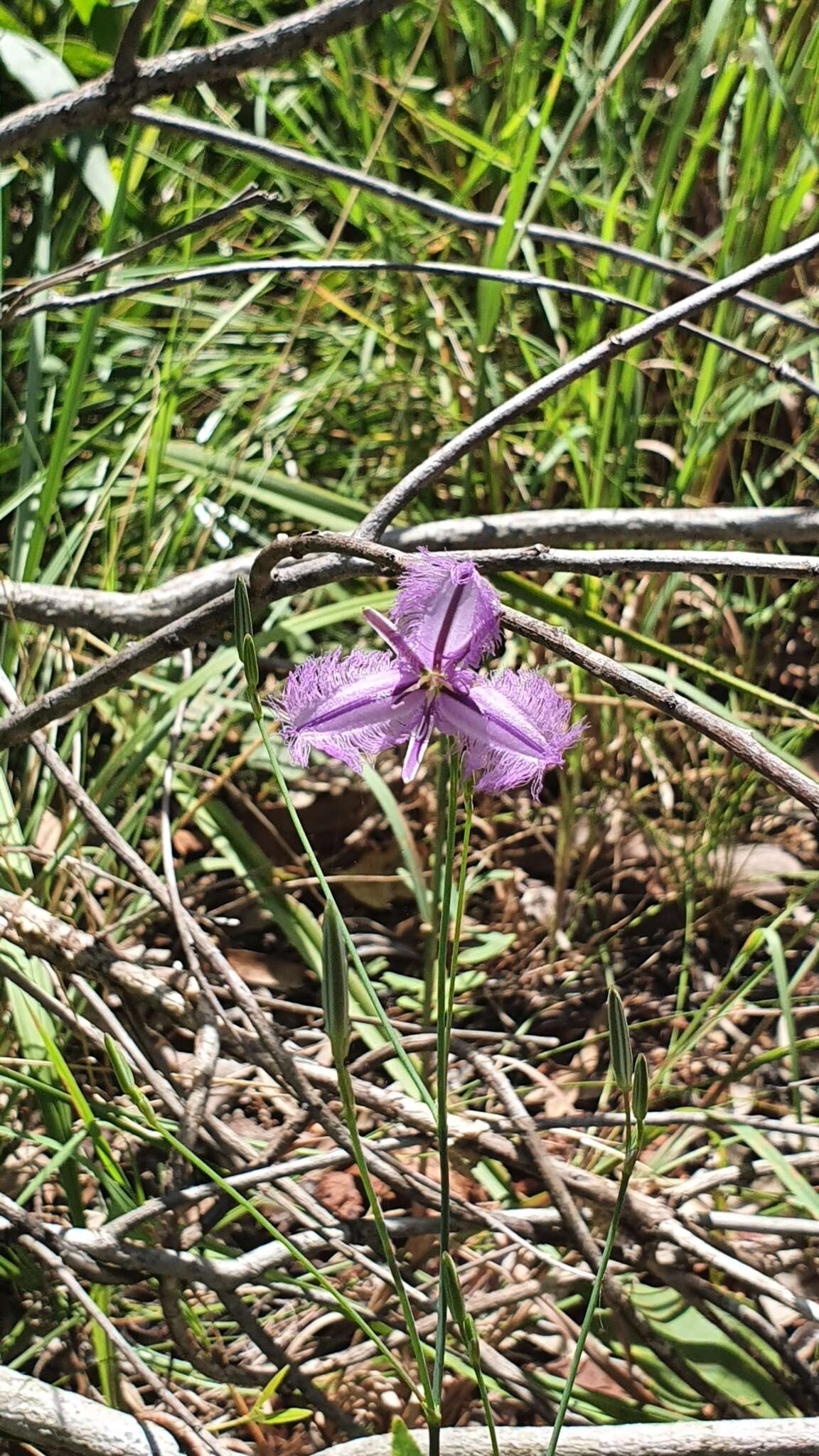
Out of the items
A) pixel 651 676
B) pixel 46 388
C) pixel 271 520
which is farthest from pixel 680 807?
pixel 46 388

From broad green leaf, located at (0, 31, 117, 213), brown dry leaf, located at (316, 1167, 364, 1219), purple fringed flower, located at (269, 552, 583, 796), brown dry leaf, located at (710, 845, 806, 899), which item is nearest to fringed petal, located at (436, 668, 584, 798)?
purple fringed flower, located at (269, 552, 583, 796)

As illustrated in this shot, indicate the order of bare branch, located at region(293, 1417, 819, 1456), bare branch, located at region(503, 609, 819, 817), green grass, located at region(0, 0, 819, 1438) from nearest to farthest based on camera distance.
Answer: bare branch, located at region(503, 609, 819, 817) → bare branch, located at region(293, 1417, 819, 1456) → green grass, located at region(0, 0, 819, 1438)

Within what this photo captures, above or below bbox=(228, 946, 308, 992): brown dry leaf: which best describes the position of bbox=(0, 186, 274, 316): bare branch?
above

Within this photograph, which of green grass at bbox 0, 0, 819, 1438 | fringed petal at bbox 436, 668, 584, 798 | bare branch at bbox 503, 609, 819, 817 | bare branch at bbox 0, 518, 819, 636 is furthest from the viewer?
green grass at bbox 0, 0, 819, 1438

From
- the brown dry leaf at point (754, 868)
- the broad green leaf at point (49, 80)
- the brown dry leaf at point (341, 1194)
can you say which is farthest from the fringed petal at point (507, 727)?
the broad green leaf at point (49, 80)

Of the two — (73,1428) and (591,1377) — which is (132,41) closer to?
(73,1428)

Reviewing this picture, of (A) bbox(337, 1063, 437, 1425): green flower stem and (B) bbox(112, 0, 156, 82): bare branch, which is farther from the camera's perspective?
(B) bbox(112, 0, 156, 82): bare branch

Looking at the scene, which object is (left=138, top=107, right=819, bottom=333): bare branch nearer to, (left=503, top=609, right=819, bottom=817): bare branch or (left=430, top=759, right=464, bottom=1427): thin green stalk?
(left=503, top=609, right=819, bottom=817): bare branch
